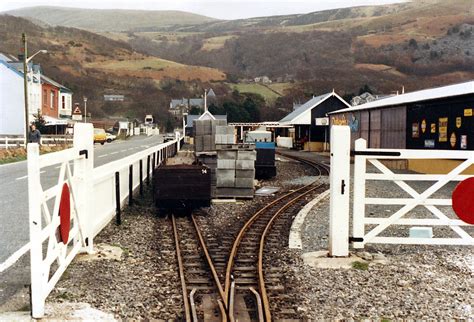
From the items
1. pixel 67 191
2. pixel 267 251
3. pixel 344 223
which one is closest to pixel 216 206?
pixel 267 251

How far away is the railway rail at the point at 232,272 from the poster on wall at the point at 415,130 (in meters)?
14.2

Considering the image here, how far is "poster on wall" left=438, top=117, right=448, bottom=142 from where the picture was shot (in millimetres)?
22031

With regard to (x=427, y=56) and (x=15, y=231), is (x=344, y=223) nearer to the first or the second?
(x=15, y=231)

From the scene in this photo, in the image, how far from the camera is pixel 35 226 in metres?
5.34

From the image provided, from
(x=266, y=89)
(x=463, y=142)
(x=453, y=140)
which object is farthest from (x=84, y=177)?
(x=266, y=89)

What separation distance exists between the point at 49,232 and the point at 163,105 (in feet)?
426

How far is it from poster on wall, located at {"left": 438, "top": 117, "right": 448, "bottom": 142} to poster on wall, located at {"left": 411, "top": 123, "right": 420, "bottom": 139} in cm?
238

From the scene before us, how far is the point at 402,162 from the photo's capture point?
90.0 ft

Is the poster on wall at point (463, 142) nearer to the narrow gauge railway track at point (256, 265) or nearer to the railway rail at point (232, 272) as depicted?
the narrow gauge railway track at point (256, 265)

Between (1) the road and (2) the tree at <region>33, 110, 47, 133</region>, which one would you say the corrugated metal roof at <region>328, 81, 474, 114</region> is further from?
(2) the tree at <region>33, 110, 47, 133</region>

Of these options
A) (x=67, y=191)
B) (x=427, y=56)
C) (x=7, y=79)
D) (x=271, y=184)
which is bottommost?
(x=271, y=184)

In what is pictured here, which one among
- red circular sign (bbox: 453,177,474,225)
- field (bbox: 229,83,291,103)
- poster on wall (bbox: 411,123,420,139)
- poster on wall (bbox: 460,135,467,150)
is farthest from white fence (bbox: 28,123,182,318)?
field (bbox: 229,83,291,103)

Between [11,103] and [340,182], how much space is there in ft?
159

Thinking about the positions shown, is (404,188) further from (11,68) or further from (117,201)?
(11,68)
